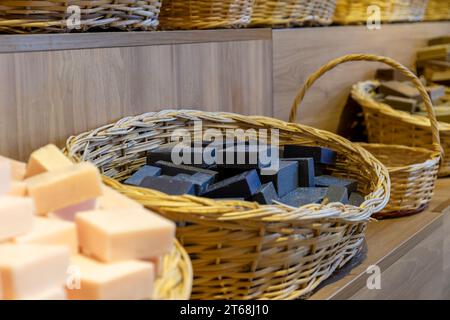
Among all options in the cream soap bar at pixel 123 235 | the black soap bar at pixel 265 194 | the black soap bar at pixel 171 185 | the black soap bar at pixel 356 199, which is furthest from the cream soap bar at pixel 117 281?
the black soap bar at pixel 356 199

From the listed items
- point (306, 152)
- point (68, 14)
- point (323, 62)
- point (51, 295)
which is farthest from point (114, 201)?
point (323, 62)

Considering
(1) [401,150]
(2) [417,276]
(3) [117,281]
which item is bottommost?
(2) [417,276]

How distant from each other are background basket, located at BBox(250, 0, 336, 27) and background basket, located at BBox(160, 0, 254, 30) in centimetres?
15

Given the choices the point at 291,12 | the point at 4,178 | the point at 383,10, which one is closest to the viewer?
the point at 4,178

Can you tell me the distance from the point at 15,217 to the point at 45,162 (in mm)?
153

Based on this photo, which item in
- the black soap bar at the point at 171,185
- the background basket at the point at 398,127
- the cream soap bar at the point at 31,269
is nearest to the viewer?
the cream soap bar at the point at 31,269

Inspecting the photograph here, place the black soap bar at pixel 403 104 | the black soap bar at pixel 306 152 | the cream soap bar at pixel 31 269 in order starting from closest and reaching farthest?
the cream soap bar at pixel 31 269
the black soap bar at pixel 306 152
the black soap bar at pixel 403 104

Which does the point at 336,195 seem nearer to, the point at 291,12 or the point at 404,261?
the point at 404,261

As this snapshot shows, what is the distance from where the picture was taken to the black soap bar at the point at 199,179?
1.10 m

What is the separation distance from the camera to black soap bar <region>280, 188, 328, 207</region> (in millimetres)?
1190

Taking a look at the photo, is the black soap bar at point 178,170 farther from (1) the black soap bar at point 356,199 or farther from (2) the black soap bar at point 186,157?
(1) the black soap bar at point 356,199

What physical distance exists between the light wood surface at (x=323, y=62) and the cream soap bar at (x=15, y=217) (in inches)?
47.5

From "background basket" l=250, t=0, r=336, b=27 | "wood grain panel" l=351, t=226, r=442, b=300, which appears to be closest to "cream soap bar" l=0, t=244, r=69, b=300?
"wood grain panel" l=351, t=226, r=442, b=300

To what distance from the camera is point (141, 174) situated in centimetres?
117
